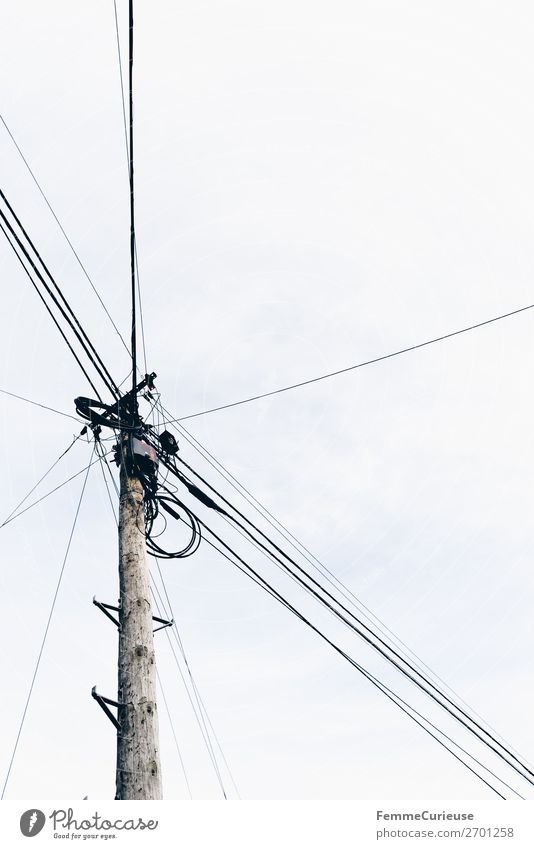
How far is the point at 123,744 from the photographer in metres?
5.70

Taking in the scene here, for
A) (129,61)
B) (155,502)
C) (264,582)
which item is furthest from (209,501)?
(129,61)

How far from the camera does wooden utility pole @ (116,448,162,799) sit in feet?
18.1

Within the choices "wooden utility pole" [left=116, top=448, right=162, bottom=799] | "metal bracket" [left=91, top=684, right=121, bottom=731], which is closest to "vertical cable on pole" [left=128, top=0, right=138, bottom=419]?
"wooden utility pole" [left=116, top=448, right=162, bottom=799]

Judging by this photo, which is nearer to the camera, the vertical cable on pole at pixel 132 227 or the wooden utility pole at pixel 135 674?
the wooden utility pole at pixel 135 674

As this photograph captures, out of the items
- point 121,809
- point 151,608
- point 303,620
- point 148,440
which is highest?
point 148,440

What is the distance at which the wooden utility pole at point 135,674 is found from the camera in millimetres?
5516

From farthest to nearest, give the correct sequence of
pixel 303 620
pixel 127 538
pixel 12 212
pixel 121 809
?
pixel 303 620
pixel 127 538
pixel 12 212
pixel 121 809

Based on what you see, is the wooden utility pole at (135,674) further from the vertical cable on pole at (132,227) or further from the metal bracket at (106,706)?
the vertical cable on pole at (132,227)

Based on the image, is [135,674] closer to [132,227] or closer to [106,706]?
[106,706]

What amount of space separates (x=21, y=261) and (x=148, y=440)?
275 centimetres

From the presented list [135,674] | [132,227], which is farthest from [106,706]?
[132,227]

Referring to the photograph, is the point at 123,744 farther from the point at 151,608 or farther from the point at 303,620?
the point at 303,620

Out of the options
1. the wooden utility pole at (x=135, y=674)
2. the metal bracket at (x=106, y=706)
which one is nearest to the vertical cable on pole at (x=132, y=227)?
the wooden utility pole at (x=135, y=674)

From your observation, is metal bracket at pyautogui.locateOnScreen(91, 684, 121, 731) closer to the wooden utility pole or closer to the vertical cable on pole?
the wooden utility pole
